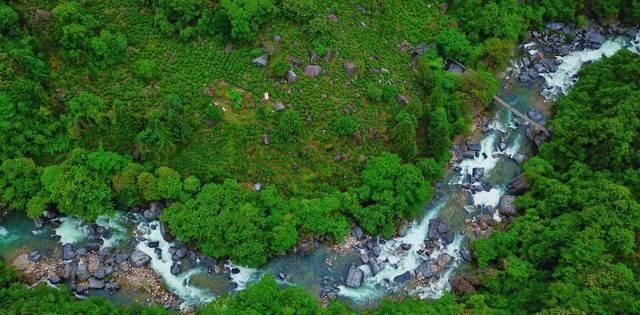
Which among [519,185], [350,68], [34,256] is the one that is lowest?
[519,185]

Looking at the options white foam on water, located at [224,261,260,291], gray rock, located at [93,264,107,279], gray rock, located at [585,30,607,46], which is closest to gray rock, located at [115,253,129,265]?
→ gray rock, located at [93,264,107,279]

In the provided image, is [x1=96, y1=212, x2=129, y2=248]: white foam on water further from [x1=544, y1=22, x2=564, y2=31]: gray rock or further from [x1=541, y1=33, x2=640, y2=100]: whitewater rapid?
[x1=544, y1=22, x2=564, y2=31]: gray rock

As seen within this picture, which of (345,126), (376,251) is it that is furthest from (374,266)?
(345,126)

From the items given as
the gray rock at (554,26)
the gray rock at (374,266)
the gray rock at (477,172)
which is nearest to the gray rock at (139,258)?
the gray rock at (374,266)

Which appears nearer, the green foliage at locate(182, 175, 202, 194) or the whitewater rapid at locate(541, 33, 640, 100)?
the green foliage at locate(182, 175, 202, 194)

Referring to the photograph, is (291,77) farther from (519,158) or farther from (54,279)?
(54,279)

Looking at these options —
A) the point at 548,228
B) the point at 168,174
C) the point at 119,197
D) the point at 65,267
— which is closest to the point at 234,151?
the point at 168,174
